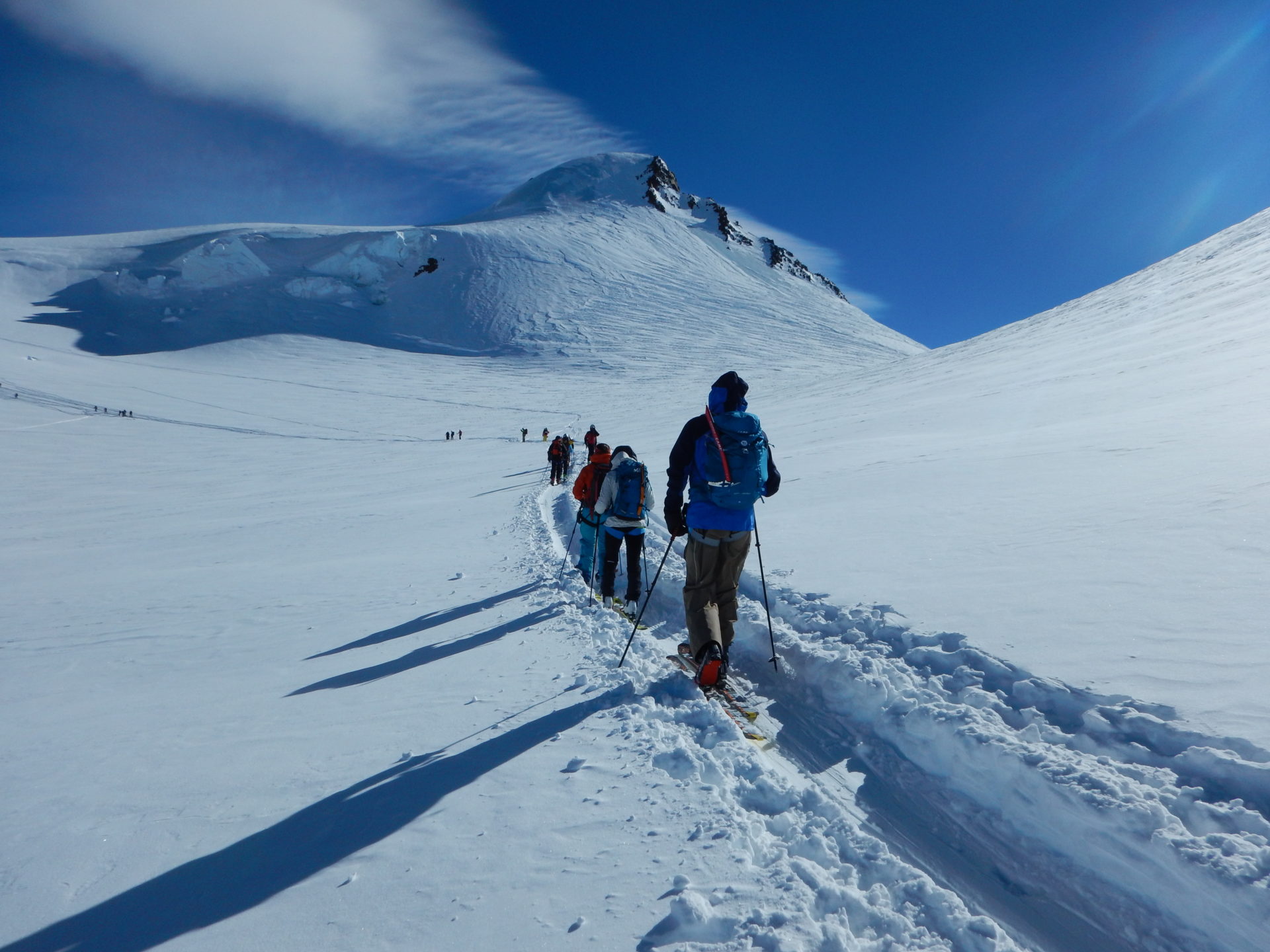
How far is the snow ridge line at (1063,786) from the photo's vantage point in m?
2.42

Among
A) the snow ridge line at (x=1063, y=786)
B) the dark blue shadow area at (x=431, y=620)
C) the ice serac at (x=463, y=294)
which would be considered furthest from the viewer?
the ice serac at (x=463, y=294)

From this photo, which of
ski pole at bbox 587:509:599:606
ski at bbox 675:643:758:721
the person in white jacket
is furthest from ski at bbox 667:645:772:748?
ski pole at bbox 587:509:599:606

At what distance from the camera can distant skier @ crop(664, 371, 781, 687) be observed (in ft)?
14.1

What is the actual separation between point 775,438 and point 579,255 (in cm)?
8851

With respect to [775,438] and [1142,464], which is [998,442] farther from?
[775,438]

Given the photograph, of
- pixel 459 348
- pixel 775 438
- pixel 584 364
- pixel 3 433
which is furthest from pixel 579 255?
pixel 775 438

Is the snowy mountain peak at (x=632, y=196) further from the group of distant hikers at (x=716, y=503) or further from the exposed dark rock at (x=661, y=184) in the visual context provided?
the group of distant hikers at (x=716, y=503)

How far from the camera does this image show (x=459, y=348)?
253 feet

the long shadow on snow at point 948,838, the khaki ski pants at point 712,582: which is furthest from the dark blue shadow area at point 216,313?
the long shadow on snow at point 948,838

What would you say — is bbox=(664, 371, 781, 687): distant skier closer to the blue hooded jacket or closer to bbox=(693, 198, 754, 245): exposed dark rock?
the blue hooded jacket

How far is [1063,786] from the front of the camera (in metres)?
2.95

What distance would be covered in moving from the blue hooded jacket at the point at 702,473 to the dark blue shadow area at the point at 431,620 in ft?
10.3

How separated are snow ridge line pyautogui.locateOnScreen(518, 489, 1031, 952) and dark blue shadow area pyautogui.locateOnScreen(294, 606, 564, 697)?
195 cm

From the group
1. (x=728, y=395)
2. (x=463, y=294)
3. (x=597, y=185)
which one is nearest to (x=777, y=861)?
(x=728, y=395)
